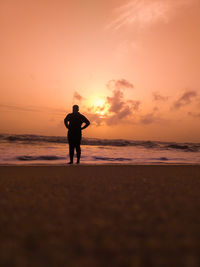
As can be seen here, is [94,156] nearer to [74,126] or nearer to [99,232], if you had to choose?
[74,126]

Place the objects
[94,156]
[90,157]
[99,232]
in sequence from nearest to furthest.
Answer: [99,232], [90,157], [94,156]

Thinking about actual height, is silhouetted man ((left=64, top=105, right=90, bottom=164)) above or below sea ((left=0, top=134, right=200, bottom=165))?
above

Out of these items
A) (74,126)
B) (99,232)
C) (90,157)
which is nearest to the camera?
(99,232)

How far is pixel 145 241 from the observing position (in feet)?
2.31

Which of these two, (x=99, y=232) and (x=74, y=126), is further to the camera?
(x=74, y=126)

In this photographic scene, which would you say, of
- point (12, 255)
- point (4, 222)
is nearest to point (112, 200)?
point (4, 222)

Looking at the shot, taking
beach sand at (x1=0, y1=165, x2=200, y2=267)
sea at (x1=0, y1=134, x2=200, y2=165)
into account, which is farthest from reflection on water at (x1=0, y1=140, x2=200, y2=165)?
beach sand at (x1=0, y1=165, x2=200, y2=267)

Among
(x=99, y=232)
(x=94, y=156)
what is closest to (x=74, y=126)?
(x=94, y=156)

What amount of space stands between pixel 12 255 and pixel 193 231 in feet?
2.09

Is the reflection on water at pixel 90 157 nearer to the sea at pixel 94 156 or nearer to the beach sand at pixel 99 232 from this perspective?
the sea at pixel 94 156

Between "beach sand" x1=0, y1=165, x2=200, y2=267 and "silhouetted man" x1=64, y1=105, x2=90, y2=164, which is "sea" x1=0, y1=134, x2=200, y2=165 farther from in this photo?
"beach sand" x1=0, y1=165, x2=200, y2=267

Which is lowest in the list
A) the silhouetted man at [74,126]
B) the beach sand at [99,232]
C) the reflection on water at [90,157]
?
the reflection on water at [90,157]

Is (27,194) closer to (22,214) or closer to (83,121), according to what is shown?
(22,214)

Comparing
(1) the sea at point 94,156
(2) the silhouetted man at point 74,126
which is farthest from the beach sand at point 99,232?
(2) the silhouetted man at point 74,126
